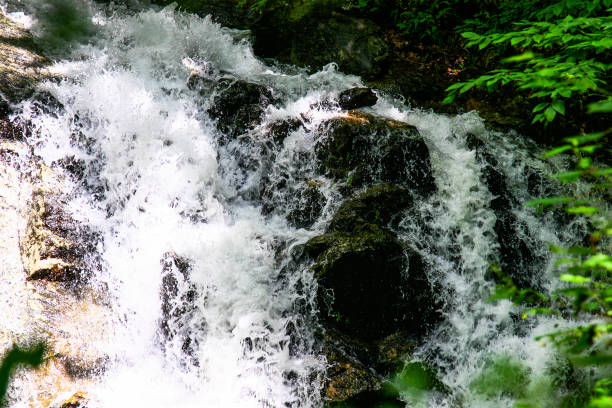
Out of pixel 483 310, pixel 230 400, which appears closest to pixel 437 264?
pixel 483 310

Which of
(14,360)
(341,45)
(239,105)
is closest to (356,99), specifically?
(239,105)

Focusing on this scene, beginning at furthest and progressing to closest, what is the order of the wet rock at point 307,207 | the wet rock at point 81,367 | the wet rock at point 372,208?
the wet rock at point 307,207
the wet rock at point 372,208
the wet rock at point 81,367

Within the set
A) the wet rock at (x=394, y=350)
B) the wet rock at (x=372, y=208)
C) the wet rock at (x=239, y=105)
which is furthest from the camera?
the wet rock at (x=239, y=105)

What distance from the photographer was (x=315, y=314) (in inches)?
179

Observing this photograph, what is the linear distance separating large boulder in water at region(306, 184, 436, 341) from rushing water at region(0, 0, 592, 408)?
20cm

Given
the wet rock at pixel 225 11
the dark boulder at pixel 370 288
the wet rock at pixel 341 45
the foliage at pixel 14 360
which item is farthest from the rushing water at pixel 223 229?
the foliage at pixel 14 360

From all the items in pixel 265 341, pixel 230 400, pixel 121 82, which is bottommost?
pixel 230 400

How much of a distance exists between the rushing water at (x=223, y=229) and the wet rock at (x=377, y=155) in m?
0.24

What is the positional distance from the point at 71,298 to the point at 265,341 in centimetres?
200

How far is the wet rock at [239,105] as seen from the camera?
622cm

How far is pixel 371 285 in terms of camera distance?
4492mm

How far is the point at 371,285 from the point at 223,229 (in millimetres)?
1876

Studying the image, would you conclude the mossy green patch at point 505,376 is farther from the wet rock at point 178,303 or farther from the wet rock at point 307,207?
the wet rock at point 307,207

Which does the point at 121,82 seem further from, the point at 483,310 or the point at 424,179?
the point at 483,310
